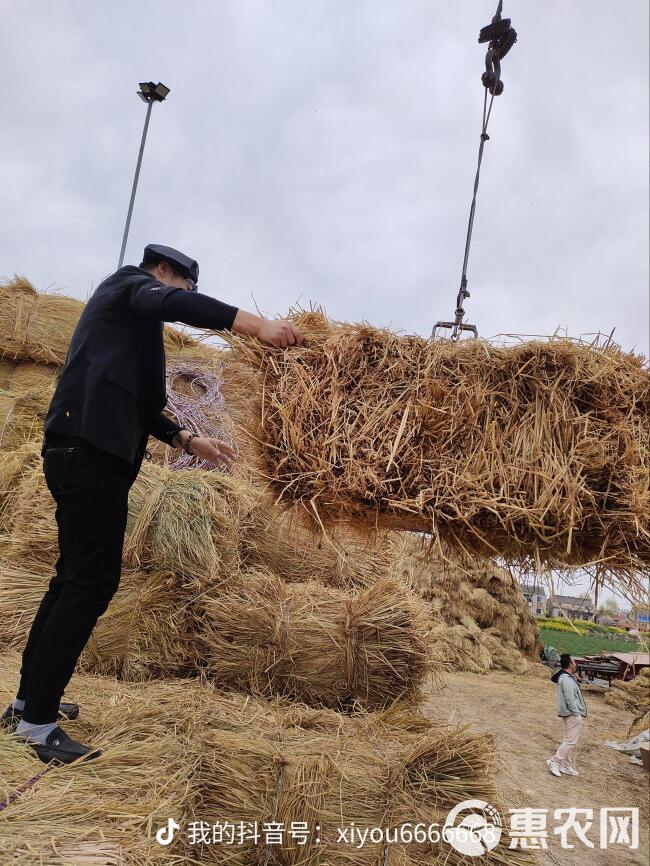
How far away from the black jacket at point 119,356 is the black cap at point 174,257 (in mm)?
184

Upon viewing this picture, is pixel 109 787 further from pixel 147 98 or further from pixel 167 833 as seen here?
pixel 147 98

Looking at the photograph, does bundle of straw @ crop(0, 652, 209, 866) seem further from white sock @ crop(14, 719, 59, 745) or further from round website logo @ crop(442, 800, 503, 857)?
round website logo @ crop(442, 800, 503, 857)

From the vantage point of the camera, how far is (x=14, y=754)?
1429 mm

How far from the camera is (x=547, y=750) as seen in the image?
779 centimetres

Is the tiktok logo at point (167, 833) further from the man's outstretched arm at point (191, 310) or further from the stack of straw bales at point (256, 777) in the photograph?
the man's outstretched arm at point (191, 310)

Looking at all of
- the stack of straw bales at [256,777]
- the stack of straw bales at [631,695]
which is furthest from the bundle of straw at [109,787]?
the stack of straw bales at [631,695]

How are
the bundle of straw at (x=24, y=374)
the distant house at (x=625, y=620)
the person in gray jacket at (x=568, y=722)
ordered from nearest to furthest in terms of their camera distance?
the distant house at (x=625, y=620) < the bundle of straw at (x=24, y=374) < the person in gray jacket at (x=568, y=722)

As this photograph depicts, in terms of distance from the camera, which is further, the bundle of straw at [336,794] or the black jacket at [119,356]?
the bundle of straw at [336,794]

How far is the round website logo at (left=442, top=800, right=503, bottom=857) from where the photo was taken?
A: 5.64 feet

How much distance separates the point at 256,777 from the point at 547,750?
296 inches

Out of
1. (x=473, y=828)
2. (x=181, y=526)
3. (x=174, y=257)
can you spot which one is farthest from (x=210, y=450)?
(x=473, y=828)

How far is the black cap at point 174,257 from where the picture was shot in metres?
2.03

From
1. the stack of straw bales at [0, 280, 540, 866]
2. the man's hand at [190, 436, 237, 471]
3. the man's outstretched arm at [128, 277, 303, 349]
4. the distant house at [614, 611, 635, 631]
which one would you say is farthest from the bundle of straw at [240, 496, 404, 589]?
the man's outstretched arm at [128, 277, 303, 349]

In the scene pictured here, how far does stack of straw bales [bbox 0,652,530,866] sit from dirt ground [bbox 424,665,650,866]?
7.23 ft
